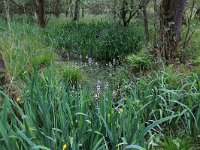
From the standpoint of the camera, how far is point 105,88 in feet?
12.2


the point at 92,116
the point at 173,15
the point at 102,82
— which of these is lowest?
the point at 102,82

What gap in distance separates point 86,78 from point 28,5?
1035 centimetres

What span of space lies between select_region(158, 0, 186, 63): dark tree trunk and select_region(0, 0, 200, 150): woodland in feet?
0.05

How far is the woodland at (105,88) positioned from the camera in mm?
2191

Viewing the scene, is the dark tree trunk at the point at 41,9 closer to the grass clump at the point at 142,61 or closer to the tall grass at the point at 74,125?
the grass clump at the point at 142,61

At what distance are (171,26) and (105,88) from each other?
2062mm

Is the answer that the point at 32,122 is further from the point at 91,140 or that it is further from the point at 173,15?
the point at 173,15

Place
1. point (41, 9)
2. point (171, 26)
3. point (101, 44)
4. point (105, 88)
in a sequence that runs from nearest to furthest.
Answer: point (105, 88) < point (171, 26) < point (101, 44) < point (41, 9)

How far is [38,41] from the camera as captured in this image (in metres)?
6.60

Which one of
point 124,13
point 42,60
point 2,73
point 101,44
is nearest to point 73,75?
point 42,60

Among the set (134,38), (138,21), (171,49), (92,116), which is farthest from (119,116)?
(138,21)

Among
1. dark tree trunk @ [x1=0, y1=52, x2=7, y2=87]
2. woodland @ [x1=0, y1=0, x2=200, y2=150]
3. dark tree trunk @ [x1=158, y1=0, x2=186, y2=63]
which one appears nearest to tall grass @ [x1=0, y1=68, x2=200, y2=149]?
woodland @ [x1=0, y1=0, x2=200, y2=150]

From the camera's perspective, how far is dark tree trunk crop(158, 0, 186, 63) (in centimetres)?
502

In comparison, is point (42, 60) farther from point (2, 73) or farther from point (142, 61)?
point (2, 73)
